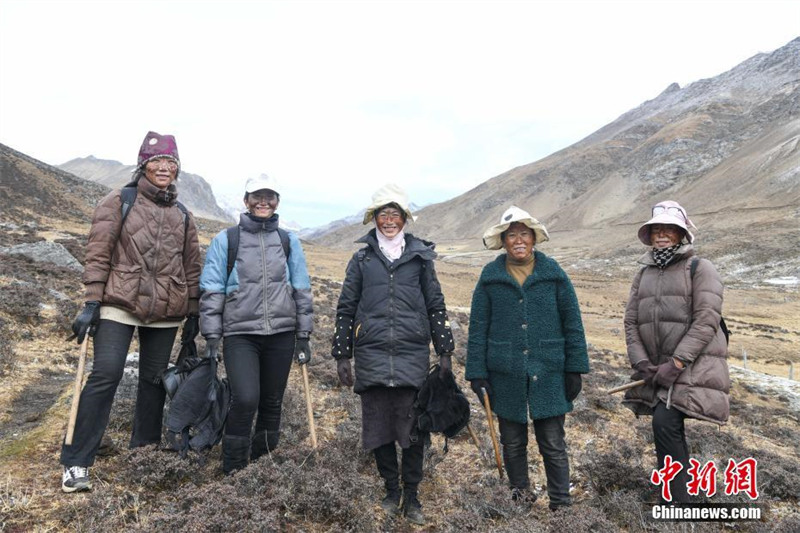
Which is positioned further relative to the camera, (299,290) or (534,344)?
(299,290)

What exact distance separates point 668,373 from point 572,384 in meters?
0.66

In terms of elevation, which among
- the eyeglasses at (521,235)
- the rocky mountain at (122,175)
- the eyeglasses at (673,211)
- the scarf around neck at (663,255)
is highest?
the rocky mountain at (122,175)

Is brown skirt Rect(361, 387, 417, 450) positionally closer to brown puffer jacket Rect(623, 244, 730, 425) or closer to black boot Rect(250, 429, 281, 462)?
black boot Rect(250, 429, 281, 462)

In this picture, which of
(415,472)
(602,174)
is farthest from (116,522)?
(602,174)

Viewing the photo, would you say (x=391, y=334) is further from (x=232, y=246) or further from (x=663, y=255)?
(x=663, y=255)

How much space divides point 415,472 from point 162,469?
184cm

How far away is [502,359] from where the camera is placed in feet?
12.1

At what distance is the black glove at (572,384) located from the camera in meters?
3.59

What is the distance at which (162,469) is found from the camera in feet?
11.6

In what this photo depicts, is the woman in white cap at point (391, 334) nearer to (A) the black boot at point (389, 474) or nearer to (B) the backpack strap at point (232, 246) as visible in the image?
(A) the black boot at point (389, 474)

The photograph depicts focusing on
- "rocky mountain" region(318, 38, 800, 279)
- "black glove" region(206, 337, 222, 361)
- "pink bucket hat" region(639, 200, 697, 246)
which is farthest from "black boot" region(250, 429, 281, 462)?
"rocky mountain" region(318, 38, 800, 279)


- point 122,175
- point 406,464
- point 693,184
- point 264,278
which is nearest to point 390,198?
point 264,278

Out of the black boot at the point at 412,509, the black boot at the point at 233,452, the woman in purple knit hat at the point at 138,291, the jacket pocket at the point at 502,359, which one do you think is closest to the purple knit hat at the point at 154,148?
the woman in purple knit hat at the point at 138,291

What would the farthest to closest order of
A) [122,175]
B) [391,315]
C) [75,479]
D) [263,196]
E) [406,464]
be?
1. [122,175]
2. [263,196]
3. [406,464]
4. [391,315]
5. [75,479]
